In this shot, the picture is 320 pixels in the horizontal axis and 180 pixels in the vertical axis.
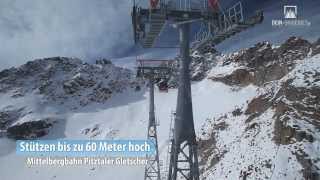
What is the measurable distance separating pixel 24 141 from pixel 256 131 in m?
70.3

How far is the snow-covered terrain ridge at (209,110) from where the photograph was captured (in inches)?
1572

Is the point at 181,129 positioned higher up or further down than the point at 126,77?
higher up

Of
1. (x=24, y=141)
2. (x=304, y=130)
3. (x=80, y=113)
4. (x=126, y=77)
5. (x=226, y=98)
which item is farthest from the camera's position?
(x=126, y=77)

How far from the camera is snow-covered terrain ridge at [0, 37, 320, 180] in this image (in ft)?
131

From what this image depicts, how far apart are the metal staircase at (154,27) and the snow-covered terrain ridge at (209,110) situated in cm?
1819

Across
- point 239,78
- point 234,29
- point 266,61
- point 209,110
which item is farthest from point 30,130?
point 234,29

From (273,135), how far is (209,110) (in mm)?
35385

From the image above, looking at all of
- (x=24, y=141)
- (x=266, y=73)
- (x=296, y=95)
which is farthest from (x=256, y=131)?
(x=24, y=141)

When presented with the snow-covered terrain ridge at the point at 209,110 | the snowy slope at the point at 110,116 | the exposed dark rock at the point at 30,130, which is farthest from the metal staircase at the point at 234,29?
the exposed dark rock at the point at 30,130

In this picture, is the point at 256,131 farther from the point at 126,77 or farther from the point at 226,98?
the point at 126,77

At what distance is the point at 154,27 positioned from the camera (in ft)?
63.4

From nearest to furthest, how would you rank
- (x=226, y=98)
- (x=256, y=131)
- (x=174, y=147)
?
(x=174, y=147), (x=256, y=131), (x=226, y=98)

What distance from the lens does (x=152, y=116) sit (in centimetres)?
3866

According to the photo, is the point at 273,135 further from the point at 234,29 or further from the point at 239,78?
the point at 239,78
